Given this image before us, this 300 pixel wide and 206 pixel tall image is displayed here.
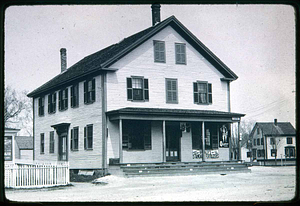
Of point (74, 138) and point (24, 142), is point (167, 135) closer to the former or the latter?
point (74, 138)

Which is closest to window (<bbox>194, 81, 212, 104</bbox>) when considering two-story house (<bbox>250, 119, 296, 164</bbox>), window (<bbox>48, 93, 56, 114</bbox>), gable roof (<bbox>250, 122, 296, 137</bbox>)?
window (<bbox>48, 93, 56, 114</bbox>)

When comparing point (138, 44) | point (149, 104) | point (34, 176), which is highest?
point (138, 44)

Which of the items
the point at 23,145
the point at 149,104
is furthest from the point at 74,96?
the point at 23,145

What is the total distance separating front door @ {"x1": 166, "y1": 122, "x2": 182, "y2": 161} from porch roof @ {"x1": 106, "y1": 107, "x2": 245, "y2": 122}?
148cm

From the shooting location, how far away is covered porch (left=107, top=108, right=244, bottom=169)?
21936 mm

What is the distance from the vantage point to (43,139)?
30422 mm

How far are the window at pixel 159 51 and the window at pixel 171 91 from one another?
1.26 metres

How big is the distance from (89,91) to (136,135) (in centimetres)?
357

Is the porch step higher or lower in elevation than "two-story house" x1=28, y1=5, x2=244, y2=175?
lower

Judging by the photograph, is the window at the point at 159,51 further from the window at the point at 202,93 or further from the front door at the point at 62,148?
the front door at the point at 62,148

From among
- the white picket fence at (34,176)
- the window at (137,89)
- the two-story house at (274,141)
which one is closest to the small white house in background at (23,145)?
the two-story house at (274,141)

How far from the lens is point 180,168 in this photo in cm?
2102

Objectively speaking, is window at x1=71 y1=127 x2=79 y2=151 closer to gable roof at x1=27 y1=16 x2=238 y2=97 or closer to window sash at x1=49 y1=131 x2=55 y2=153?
gable roof at x1=27 y1=16 x2=238 y2=97
